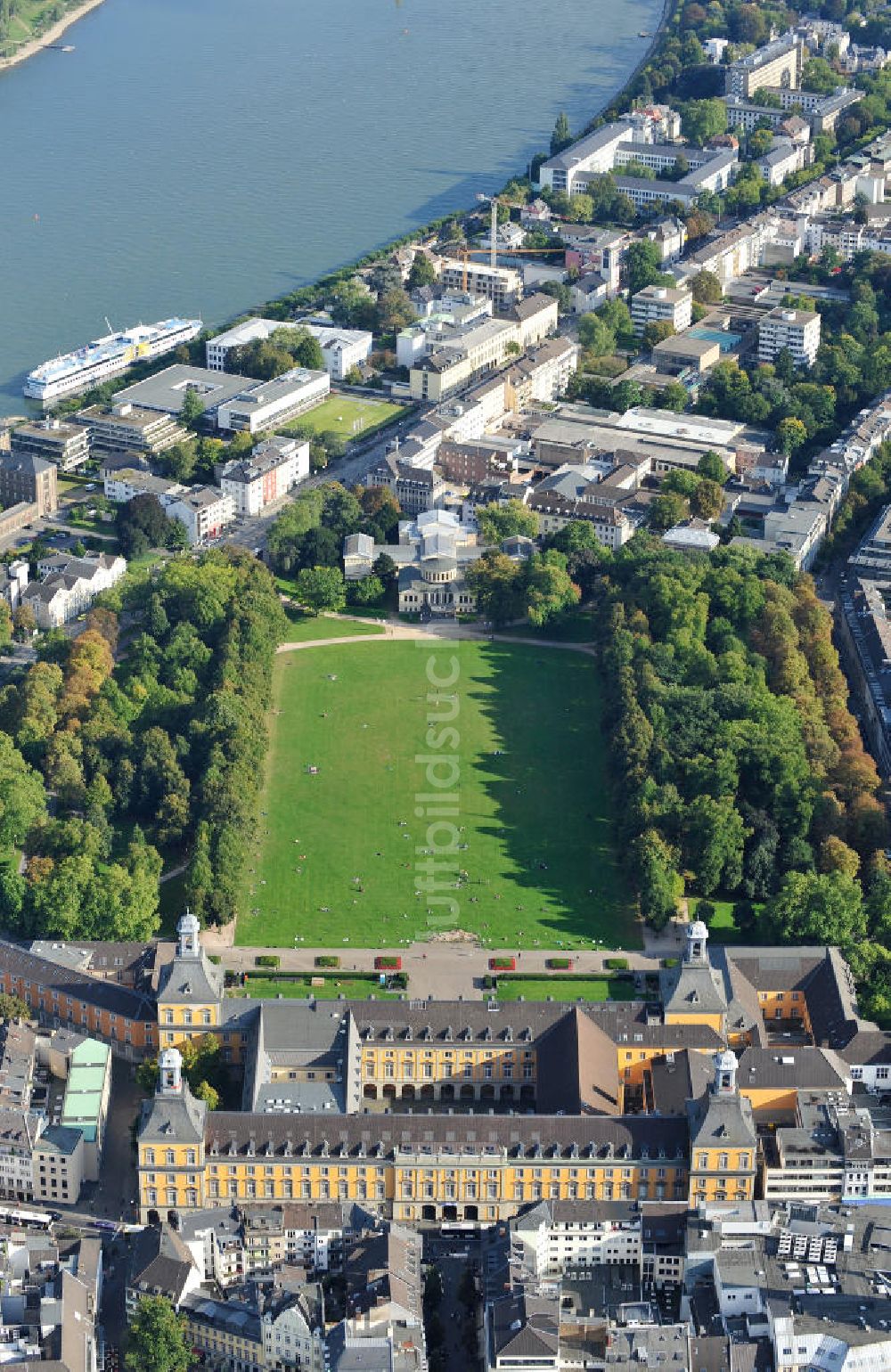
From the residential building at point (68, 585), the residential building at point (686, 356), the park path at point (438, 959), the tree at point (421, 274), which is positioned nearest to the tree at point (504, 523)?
the residential building at point (68, 585)

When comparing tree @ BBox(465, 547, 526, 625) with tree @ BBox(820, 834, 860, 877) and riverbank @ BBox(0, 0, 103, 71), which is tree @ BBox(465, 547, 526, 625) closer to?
tree @ BBox(820, 834, 860, 877)

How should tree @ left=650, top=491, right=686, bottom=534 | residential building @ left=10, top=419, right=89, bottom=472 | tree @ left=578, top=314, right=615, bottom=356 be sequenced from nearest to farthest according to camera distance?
tree @ left=650, top=491, right=686, bottom=534 < residential building @ left=10, top=419, right=89, bottom=472 < tree @ left=578, top=314, right=615, bottom=356

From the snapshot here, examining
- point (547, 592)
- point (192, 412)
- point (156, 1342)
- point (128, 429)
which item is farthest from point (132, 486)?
point (156, 1342)

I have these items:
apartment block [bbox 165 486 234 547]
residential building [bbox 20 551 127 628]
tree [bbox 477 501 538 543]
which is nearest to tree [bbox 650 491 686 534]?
tree [bbox 477 501 538 543]

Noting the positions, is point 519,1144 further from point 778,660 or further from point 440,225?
point 440,225

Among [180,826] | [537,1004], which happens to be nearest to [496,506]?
[180,826]

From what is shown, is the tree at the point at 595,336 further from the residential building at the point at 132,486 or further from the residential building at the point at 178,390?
the residential building at the point at 132,486

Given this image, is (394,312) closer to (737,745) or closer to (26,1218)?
(737,745)
